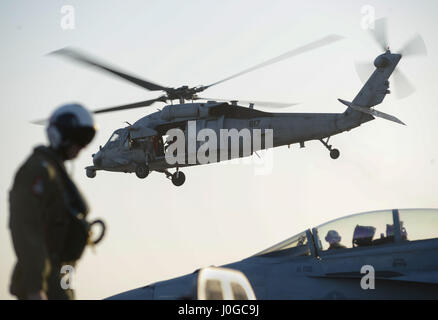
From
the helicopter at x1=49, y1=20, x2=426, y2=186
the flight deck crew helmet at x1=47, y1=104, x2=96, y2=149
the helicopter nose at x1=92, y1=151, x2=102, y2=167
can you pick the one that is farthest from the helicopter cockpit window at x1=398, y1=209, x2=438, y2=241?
the helicopter nose at x1=92, y1=151, x2=102, y2=167

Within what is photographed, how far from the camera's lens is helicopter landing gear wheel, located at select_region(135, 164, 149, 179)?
31.1 m

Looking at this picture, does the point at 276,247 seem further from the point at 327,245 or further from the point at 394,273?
the point at 394,273

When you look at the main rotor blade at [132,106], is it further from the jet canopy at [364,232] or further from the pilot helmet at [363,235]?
the pilot helmet at [363,235]

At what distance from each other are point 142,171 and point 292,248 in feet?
68.4

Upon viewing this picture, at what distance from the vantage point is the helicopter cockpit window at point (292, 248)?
10875 millimetres

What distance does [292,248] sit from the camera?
11.0 metres

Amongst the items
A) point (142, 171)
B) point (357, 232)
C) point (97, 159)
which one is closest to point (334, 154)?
point (142, 171)

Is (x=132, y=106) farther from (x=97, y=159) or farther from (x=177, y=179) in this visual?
(x=177, y=179)

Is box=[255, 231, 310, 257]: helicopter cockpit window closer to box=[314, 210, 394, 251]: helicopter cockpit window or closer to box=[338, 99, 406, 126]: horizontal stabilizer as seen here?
box=[314, 210, 394, 251]: helicopter cockpit window

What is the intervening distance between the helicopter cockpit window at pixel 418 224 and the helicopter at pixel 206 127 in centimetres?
1586

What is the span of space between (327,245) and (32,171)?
735 cm
